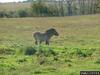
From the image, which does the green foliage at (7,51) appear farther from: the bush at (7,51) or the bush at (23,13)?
the bush at (23,13)

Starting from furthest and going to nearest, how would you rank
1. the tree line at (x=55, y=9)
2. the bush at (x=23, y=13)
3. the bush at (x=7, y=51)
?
the tree line at (x=55, y=9), the bush at (x=23, y=13), the bush at (x=7, y=51)

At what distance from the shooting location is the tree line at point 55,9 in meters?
87.1

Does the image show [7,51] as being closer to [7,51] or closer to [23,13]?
[7,51]

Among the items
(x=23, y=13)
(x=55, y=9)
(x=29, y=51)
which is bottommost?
(x=55, y=9)

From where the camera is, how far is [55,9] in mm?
92438

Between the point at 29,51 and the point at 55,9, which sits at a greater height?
the point at 29,51

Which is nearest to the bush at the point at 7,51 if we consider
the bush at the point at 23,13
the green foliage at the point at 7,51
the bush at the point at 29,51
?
the green foliage at the point at 7,51

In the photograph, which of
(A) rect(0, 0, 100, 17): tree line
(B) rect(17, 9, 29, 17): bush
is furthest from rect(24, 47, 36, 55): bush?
(B) rect(17, 9, 29, 17): bush

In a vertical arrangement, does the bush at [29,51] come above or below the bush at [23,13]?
above

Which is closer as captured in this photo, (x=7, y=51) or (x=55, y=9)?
(x=7, y=51)

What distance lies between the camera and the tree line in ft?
286

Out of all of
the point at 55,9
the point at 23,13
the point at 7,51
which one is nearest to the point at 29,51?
the point at 7,51

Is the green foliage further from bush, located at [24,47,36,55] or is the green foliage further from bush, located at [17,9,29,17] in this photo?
bush, located at [17,9,29,17]

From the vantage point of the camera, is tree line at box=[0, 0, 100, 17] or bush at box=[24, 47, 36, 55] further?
tree line at box=[0, 0, 100, 17]
